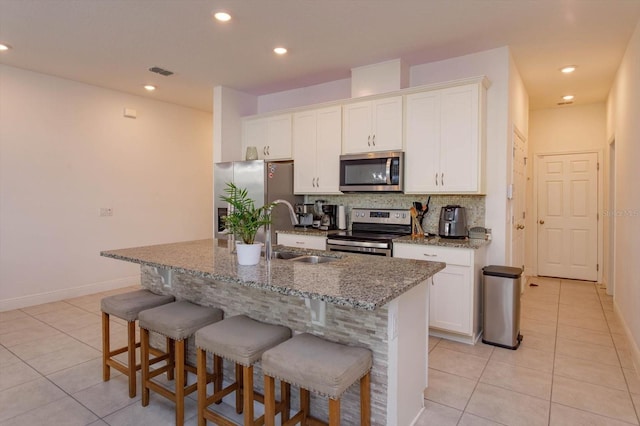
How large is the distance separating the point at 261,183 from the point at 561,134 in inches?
188

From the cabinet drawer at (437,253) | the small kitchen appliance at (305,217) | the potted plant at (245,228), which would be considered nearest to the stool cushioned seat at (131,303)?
the potted plant at (245,228)

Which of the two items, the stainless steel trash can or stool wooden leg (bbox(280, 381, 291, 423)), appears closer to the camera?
stool wooden leg (bbox(280, 381, 291, 423))

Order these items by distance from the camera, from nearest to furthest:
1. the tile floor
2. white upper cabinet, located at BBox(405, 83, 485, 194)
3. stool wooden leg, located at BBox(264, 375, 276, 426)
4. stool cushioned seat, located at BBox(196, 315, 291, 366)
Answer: stool wooden leg, located at BBox(264, 375, 276, 426)
stool cushioned seat, located at BBox(196, 315, 291, 366)
the tile floor
white upper cabinet, located at BBox(405, 83, 485, 194)

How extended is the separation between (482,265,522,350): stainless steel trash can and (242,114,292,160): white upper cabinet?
8.80ft

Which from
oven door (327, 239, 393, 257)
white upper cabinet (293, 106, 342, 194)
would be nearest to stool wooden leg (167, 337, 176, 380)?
oven door (327, 239, 393, 257)

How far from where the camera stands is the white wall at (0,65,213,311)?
4.25m

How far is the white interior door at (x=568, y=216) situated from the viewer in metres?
5.70

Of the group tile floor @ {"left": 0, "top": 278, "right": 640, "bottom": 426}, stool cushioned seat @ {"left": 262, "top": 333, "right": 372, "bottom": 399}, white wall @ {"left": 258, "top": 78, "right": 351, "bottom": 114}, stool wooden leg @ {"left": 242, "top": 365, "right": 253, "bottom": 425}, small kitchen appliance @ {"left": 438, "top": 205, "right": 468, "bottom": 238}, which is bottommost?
tile floor @ {"left": 0, "top": 278, "right": 640, "bottom": 426}

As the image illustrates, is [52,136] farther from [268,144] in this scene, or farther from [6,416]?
[6,416]

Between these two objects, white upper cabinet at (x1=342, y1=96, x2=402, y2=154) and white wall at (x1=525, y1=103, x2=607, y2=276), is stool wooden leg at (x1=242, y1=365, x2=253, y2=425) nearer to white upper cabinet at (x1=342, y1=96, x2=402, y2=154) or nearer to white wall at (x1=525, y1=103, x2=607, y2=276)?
white upper cabinet at (x1=342, y1=96, x2=402, y2=154)

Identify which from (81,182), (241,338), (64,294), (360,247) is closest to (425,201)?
(360,247)

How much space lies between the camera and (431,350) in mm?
3176

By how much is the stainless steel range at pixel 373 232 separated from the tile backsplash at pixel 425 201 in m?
0.09

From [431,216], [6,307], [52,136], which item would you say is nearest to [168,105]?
[52,136]
